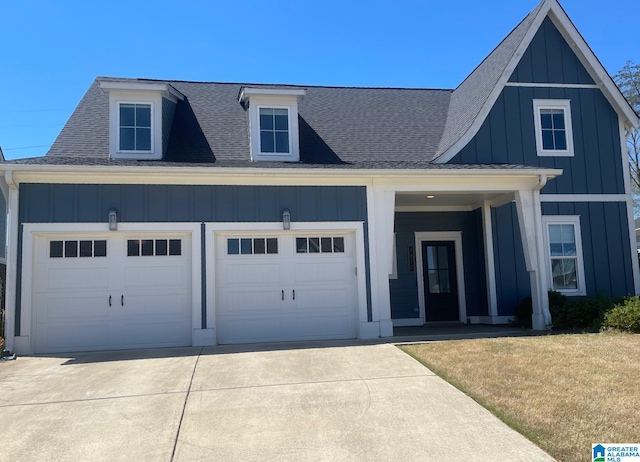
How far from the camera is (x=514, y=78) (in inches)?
495

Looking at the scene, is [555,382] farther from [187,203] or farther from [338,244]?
[187,203]

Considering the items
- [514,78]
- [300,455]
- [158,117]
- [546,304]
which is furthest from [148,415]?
[514,78]

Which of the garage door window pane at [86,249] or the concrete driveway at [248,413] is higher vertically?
the garage door window pane at [86,249]

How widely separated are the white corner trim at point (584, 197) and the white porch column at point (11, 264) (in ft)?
35.7

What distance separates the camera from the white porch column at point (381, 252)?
10227 millimetres

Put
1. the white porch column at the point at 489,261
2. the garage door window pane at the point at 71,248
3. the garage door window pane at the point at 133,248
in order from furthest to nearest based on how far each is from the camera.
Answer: the white porch column at the point at 489,261 → the garage door window pane at the point at 133,248 → the garage door window pane at the point at 71,248

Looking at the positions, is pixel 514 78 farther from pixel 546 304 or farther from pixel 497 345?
pixel 497 345

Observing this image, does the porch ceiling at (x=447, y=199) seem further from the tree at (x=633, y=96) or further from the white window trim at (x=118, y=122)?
the tree at (x=633, y=96)

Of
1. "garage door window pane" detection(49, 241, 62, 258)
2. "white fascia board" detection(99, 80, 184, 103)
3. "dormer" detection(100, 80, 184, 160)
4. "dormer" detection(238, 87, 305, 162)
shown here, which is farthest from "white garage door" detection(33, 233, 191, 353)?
"white fascia board" detection(99, 80, 184, 103)

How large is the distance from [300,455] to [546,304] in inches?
318

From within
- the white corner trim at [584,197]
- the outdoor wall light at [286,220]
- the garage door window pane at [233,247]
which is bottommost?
the garage door window pane at [233,247]

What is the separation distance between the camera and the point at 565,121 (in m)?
12.6

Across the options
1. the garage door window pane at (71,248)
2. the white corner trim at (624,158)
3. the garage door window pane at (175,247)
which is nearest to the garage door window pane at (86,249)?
the garage door window pane at (71,248)

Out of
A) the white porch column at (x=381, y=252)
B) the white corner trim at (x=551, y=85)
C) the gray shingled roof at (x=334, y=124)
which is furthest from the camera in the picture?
the white corner trim at (x=551, y=85)
